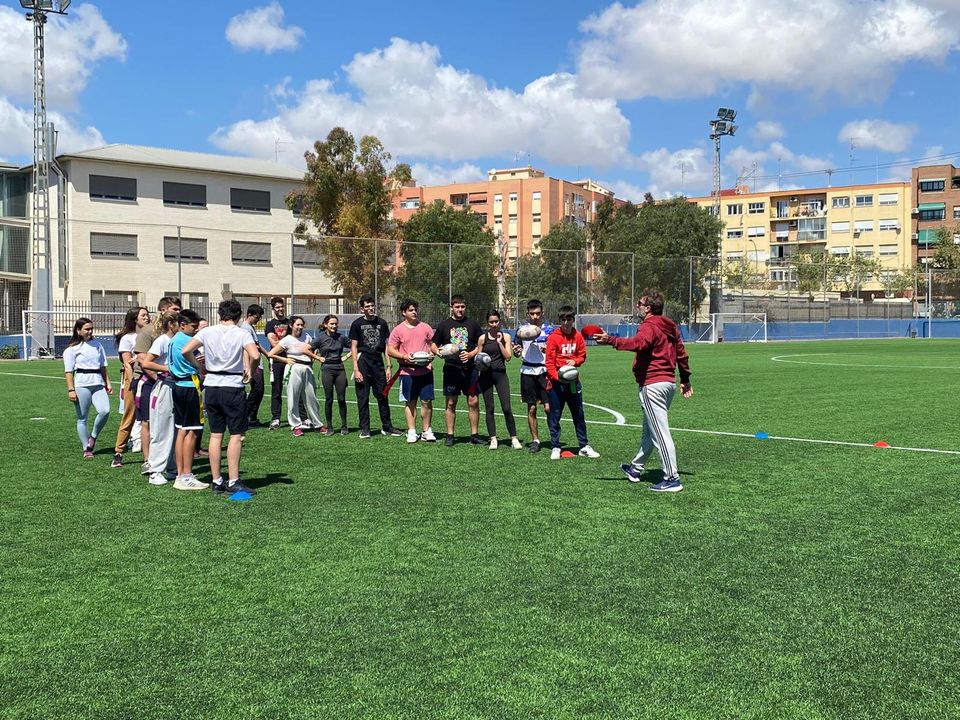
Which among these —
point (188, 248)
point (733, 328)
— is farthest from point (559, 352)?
point (733, 328)

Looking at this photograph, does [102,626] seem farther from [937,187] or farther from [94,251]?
[937,187]

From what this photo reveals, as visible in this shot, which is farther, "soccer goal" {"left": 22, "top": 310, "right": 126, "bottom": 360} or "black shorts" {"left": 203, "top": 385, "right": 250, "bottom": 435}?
"soccer goal" {"left": 22, "top": 310, "right": 126, "bottom": 360}

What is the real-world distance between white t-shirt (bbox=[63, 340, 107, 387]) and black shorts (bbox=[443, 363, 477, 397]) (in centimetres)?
417

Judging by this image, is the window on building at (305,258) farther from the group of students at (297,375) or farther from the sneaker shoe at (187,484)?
the sneaker shoe at (187,484)

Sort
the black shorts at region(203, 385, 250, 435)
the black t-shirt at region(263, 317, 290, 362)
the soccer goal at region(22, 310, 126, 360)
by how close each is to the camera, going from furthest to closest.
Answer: the soccer goal at region(22, 310, 126, 360), the black t-shirt at region(263, 317, 290, 362), the black shorts at region(203, 385, 250, 435)

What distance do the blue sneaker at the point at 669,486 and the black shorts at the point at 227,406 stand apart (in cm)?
391

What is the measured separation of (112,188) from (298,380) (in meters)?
45.7

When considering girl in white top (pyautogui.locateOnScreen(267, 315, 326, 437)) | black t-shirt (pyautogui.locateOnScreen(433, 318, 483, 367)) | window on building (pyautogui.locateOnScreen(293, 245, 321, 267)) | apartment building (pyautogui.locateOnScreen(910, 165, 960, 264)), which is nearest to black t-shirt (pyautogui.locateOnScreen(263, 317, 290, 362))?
girl in white top (pyautogui.locateOnScreen(267, 315, 326, 437))

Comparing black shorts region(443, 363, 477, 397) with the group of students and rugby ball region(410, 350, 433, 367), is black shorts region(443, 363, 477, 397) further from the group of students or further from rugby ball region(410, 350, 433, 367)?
rugby ball region(410, 350, 433, 367)

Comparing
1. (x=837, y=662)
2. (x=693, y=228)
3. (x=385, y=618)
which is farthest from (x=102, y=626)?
(x=693, y=228)

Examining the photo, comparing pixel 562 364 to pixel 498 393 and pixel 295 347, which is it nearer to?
pixel 498 393

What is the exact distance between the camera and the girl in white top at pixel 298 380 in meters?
13.4

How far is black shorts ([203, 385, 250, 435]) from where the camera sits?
8.41 metres

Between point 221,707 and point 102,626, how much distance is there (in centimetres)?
139
